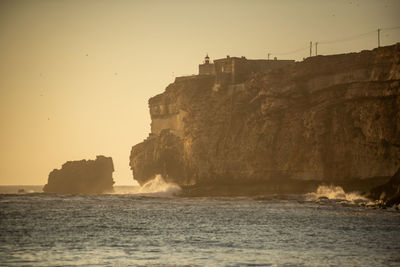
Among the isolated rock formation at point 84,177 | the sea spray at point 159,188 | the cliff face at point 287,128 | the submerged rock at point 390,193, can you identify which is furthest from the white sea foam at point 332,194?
the isolated rock formation at point 84,177

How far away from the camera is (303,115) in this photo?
96812 millimetres

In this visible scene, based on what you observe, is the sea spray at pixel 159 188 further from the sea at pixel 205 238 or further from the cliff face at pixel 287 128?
the sea at pixel 205 238

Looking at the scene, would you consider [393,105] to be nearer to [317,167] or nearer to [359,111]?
[359,111]

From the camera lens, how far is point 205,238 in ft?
136

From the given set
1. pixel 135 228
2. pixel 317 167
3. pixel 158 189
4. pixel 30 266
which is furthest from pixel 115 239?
pixel 158 189

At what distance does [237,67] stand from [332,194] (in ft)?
98.4

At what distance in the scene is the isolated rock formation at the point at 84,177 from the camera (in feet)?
443

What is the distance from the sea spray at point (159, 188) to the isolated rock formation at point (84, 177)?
23020mm

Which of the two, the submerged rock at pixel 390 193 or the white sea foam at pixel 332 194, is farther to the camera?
the white sea foam at pixel 332 194

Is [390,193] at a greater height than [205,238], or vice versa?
[390,193]

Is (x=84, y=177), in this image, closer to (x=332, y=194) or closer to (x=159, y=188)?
(x=159, y=188)

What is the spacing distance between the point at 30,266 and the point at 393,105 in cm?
6647

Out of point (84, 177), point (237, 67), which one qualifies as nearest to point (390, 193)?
point (237, 67)

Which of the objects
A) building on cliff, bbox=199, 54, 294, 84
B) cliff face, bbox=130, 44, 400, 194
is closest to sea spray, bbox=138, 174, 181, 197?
cliff face, bbox=130, 44, 400, 194
